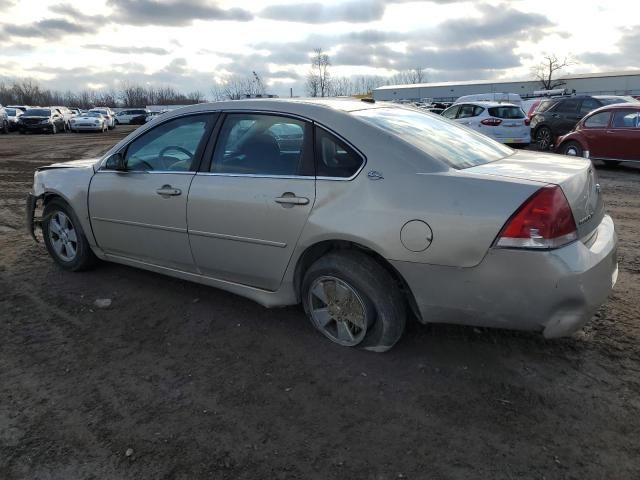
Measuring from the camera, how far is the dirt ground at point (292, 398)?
2371mm

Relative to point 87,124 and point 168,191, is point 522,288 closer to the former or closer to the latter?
point 168,191

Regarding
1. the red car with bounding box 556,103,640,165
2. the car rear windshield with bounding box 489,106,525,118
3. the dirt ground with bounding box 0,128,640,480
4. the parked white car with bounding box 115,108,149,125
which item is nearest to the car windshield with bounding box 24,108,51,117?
the parked white car with bounding box 115,108,149,125

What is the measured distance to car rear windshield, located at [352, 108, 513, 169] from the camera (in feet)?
10.2

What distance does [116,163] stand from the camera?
4.27 m

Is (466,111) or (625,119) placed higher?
(466,111)

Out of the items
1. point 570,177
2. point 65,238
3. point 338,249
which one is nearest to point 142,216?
point 65,238

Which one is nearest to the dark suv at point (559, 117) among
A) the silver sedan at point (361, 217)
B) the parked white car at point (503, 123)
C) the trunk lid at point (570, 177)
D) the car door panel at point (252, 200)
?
the parked white car at point (503, 123)

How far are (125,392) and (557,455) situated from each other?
2.31m

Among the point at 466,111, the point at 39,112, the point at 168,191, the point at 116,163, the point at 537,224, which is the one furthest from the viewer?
the point at 39,112

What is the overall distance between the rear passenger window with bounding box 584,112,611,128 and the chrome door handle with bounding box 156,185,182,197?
1116 cm

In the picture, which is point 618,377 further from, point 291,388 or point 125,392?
point 125,392

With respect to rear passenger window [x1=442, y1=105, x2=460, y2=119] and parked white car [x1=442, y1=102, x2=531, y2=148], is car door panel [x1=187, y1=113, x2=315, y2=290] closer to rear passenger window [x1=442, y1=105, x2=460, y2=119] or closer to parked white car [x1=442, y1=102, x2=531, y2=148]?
parked white car [x1=442, y1=102, x2=531, y2=148]

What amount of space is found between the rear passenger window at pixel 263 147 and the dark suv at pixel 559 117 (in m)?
Result: 14.6

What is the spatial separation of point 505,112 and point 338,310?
13.8m
